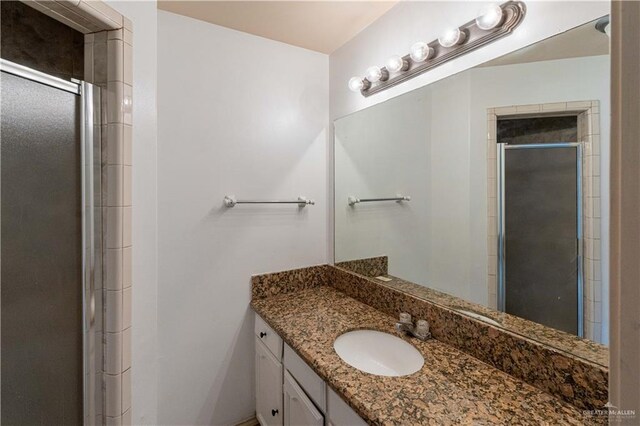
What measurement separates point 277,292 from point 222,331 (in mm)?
375

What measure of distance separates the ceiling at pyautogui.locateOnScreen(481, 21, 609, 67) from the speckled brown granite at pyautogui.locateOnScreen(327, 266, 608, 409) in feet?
2.98

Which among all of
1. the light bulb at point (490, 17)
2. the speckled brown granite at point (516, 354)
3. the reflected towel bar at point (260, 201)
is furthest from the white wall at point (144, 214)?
the light bulb at point (490, 17)

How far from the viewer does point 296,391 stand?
4.09ft

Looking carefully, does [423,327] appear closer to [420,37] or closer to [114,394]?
[114,394]

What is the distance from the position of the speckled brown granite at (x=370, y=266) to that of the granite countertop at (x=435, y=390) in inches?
14.1

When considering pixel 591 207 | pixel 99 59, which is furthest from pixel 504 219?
pixel 99 59

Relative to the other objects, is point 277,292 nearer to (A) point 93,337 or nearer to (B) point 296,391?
(B) point 296,391

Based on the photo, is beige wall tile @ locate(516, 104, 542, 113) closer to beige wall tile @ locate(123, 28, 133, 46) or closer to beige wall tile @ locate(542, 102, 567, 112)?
beige wall tile @ locate(542, 102, 567, 112)

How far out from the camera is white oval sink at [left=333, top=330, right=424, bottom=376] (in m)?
1.22

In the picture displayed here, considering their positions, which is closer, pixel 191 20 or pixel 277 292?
pixel 191 20

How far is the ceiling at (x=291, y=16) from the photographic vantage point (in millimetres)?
1426

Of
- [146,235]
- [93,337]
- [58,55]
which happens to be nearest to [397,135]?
[146,235]

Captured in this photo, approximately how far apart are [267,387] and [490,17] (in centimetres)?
194

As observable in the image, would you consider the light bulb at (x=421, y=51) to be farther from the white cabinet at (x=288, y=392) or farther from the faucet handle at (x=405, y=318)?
the white cabinet at (x=288, y=392)
